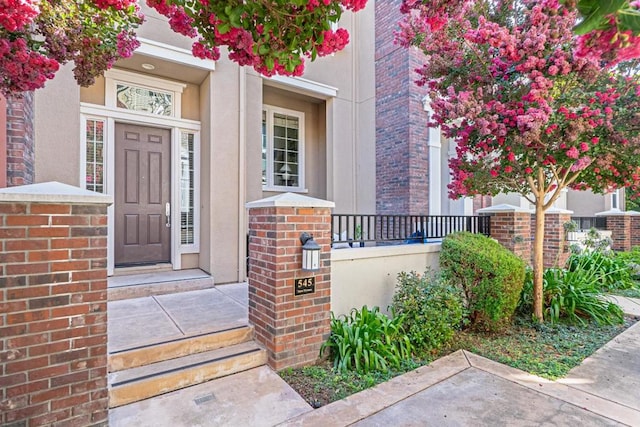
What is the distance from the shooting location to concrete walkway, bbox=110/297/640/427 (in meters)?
2.27

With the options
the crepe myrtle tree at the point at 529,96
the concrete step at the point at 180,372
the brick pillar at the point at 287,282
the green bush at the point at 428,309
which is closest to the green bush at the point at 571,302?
the crepe myrtle tree at the point at 529,96

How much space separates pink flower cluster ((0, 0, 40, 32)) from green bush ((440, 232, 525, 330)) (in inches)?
168

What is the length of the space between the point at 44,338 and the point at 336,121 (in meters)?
5.88

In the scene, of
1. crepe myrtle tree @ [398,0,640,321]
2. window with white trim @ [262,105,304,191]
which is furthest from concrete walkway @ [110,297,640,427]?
window with white trim @ [262,105,304,191]

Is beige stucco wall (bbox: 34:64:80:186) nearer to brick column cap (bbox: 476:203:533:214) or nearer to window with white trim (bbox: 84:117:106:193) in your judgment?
window with white trim (bbox: 84:117:106:193)

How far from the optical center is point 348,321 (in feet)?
11.7

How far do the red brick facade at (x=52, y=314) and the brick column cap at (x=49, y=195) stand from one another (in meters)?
0.03

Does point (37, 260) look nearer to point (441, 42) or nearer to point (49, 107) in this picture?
point (49, 107)

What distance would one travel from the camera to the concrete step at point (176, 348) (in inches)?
103

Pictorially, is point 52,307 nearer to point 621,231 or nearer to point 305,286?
point 305,286

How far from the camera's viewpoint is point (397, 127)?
6602mm

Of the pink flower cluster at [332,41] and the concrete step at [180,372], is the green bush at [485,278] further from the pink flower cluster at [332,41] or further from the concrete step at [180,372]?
the pink flower cluster at [332,41]

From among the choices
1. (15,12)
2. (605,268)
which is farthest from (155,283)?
(605,268)

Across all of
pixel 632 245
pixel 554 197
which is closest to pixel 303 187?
pixel 554 197
